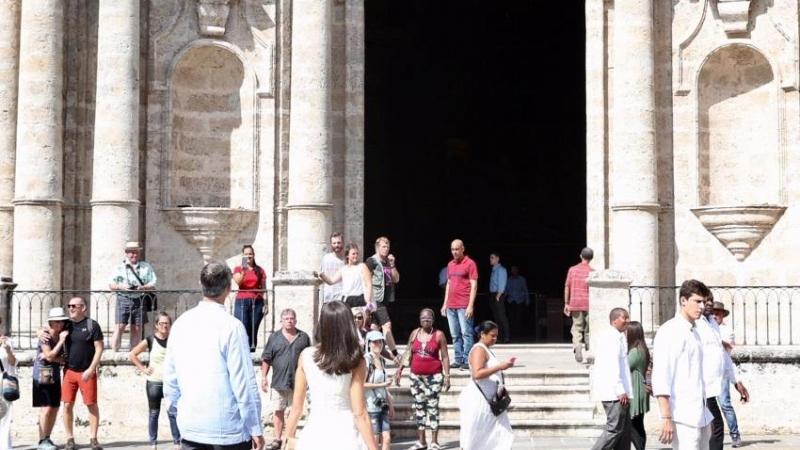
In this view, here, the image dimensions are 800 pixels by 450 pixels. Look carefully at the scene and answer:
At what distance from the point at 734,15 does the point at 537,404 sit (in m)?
7.81

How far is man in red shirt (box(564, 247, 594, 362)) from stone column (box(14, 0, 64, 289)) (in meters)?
7.79

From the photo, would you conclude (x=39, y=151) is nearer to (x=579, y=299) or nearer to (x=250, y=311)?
(x=250, y=311)

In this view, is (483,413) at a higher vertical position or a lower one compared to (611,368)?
lower

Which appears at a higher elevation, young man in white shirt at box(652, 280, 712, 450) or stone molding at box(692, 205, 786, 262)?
stone molding at box(692, 205, 786, 262)

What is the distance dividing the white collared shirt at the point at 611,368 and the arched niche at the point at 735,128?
925 centimetres

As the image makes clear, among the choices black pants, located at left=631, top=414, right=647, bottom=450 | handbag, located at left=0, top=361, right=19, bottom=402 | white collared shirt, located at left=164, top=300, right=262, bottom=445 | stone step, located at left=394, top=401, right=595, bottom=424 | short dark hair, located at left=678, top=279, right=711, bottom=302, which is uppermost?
short dark hair, located at left=678, top=279, right=711, bottom=302

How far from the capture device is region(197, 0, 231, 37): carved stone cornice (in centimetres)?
2272

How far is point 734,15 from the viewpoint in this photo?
74.5 feet

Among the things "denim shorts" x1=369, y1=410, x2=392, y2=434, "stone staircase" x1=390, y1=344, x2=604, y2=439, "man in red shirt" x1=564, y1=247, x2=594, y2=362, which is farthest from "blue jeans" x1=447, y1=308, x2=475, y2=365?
"denim shorts" x1=369, y1=410, x2=392, y2=434

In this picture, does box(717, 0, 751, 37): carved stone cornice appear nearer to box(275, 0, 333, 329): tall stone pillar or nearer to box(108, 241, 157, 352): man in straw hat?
box(275, 0, 333, 329): tall stone pillar

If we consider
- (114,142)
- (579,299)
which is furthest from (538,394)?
(114,142)

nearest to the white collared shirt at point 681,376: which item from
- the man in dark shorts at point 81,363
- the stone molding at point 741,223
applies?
the man in dark shorts at point 81,363

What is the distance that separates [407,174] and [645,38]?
→ 13.3 meters

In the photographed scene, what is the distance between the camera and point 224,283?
30.4 feet
